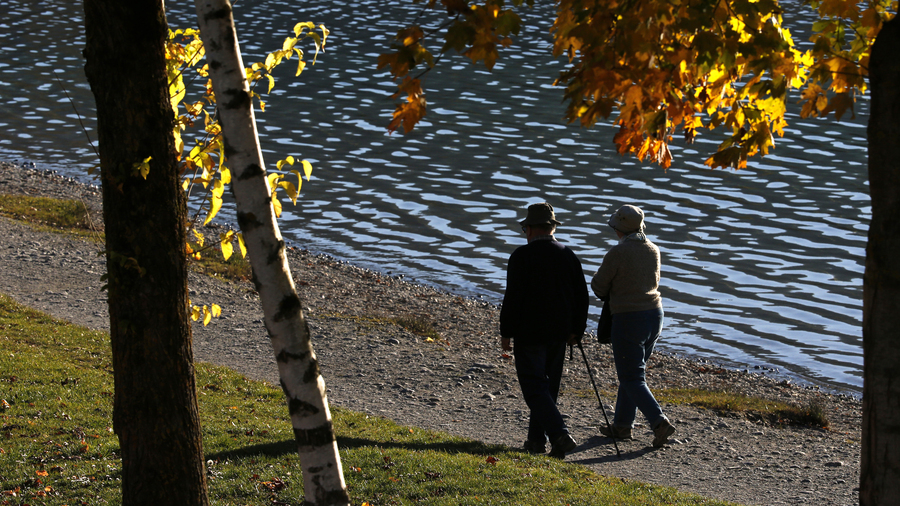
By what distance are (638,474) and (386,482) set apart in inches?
109

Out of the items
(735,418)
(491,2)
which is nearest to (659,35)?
(491,2)

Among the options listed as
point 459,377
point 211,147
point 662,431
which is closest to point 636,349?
point 662,431

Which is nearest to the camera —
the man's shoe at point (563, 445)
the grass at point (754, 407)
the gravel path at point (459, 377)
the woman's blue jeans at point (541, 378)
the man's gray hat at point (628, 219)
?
the woman's blue jeans at point (541, 378)

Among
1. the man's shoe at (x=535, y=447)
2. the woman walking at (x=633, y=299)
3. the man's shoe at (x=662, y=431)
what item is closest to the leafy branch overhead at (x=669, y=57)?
the woman walking at (x=633, y=299)

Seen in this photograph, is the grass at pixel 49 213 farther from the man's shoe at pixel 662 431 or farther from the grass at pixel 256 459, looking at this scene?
the man's shoe at pixel 662 431

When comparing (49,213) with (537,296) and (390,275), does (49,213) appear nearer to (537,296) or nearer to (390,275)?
(390,275)

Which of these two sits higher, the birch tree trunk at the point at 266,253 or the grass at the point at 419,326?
the birch tree trunk at the point at 266,253

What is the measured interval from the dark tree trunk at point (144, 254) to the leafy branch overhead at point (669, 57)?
4.37ft

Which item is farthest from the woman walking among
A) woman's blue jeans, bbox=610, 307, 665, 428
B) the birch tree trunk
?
the birch tree trunk

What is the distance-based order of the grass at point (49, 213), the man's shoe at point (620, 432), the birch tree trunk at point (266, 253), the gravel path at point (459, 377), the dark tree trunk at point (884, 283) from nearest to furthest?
the dark tree trunk at point (884, 283)
the birch tree trunk at point (266, 253)
the gravel path at point (459, 377)
the man's shoe at point (620, 432)
the grass at point (49, 213)

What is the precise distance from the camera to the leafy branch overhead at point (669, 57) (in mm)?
4156

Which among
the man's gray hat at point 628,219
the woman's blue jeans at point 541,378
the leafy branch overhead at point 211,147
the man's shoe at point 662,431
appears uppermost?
the leafy branch overhead at point 211,147

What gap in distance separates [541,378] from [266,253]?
486 cm

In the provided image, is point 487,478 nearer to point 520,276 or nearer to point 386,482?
point 386,482
